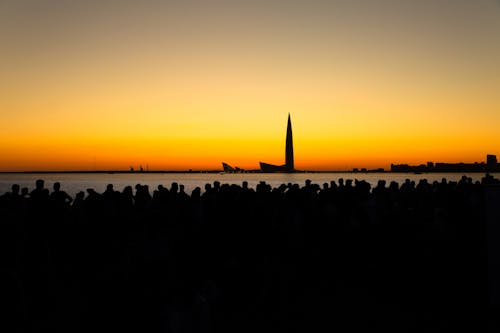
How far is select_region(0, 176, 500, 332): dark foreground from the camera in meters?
7.11

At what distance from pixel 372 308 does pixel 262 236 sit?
4498 mm

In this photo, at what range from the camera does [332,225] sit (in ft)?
36.6

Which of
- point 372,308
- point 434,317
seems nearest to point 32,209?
point 372,308

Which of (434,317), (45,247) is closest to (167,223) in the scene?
(45,247)

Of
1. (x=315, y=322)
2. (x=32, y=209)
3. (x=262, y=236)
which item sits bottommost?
(x=315, y=322)

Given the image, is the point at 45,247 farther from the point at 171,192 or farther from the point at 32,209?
the point at 171,192

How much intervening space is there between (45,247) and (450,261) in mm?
8639

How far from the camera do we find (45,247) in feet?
29.7

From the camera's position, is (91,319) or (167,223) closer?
(91,319)

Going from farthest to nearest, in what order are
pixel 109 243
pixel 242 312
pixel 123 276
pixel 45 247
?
pixel 109 243 < pixel 45 247 < pixel 242 312 < pixel 123 276

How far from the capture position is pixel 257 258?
1057 centimetres

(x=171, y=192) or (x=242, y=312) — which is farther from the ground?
(x=171, y=192)

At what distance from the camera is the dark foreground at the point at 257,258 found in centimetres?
711

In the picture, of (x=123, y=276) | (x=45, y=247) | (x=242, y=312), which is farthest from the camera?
(x=45, y=247)
